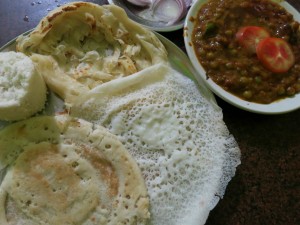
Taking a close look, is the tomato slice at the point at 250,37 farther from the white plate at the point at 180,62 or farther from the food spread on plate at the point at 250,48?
the white plate at the point at 180,62

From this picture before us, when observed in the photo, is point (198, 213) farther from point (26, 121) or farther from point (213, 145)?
point (26, 121)

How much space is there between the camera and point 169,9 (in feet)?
7.84

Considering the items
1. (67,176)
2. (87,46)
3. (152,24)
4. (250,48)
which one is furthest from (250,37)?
(67,176)

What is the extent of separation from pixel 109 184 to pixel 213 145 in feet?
1.85

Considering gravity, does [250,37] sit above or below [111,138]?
above

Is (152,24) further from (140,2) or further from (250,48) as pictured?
(250,48)

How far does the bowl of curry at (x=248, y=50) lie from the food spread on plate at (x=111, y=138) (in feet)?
0.56

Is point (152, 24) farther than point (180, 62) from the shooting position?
Yes

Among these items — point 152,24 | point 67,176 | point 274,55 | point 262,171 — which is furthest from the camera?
point 152,24

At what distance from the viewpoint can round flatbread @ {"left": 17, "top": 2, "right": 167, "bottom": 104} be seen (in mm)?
1941

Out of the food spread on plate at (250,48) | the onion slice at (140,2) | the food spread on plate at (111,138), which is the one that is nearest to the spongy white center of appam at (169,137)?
the food spread on plate at (111,138)

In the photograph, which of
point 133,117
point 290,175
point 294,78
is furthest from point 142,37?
point 290,175

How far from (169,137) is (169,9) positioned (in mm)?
932

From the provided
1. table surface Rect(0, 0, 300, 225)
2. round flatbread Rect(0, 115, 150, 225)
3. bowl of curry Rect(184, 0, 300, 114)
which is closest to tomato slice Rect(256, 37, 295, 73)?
bowl of curry Rect(184, 0, 300, 114)
